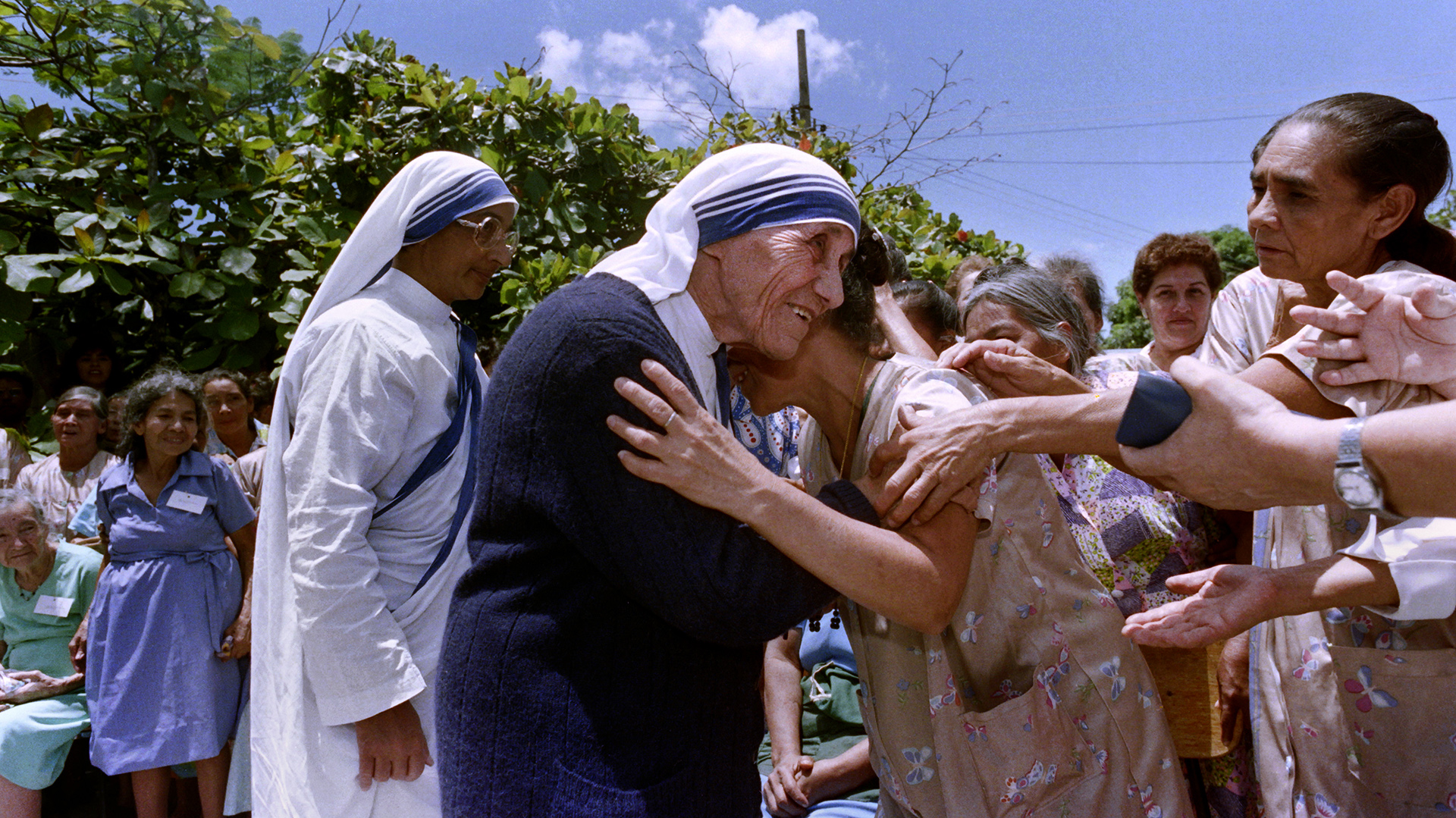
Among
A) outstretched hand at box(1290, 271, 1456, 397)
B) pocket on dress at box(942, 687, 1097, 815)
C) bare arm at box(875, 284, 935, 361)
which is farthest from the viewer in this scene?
bare arm at box(875, 284, 935, 361)

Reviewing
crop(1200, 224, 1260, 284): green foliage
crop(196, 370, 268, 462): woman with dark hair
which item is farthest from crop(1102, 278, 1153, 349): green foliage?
crop(196, 370, 268, 462): woman with dark hair

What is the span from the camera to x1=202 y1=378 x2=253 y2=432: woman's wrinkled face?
5371mm

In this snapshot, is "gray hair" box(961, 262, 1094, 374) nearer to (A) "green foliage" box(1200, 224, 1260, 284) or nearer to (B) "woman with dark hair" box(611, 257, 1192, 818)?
(B) "woman with dark hair" box(611, 257, 1192, 818)

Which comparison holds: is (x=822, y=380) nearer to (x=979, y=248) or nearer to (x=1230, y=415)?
(x=1230, y=415)

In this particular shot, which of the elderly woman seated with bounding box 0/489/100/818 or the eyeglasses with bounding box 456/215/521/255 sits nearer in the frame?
the eyeglasses with bounding box 456/215/521/255

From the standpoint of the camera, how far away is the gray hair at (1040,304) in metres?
2.65

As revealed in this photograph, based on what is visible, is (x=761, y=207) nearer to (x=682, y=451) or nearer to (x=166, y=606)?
(x=682, y=451)

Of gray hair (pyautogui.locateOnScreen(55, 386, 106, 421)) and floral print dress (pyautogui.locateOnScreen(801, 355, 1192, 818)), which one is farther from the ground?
gray hair (pyautogui.locateOnScreen(55, 386, 106, 421))

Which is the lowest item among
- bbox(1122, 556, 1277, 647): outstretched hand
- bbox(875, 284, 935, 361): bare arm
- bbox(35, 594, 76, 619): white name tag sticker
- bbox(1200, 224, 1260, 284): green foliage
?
bbox(35, 594, 76, 619): white name tag sticker

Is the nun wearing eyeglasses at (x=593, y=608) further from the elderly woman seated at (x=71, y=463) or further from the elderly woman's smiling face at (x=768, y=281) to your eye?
the elderly woman seated at (x=71, y=463)

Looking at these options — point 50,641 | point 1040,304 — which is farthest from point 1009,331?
point 50,641

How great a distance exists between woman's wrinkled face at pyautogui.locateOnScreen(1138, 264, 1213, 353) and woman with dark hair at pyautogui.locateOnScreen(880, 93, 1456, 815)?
1.88 m

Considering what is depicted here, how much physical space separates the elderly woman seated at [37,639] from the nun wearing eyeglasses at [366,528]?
3.15 m

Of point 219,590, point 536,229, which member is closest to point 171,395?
point 219,590
